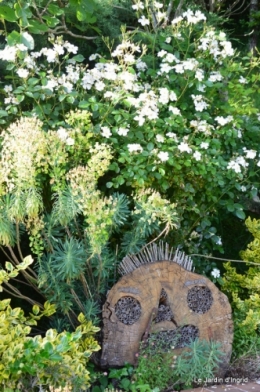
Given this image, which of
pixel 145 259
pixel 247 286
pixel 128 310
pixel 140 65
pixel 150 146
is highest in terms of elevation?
pixel 140 65

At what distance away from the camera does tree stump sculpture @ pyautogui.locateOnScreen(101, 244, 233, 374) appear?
346 centimetres

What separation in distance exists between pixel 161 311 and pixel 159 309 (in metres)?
0.02

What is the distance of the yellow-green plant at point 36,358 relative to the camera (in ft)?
8.91

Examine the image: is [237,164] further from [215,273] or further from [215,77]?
[215,273]

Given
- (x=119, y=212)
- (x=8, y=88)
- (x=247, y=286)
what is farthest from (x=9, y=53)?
(x=247, y=286)

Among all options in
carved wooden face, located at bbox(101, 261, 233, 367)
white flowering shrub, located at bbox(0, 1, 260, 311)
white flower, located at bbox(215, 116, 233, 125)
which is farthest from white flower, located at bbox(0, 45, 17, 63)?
carved wooden face, located at bbox(101, 261, 233, 367)

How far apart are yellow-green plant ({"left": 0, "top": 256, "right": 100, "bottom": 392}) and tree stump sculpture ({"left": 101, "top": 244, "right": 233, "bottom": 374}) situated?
1.08 feet

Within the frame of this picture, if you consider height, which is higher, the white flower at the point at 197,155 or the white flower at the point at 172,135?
the white flower at the point at 172,135

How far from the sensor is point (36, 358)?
2705 millimetres

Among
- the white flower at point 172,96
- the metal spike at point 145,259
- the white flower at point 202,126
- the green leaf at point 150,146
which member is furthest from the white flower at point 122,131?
the metal spike at point 145,259

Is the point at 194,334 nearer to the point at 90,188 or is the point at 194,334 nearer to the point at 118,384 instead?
the point at 118,384

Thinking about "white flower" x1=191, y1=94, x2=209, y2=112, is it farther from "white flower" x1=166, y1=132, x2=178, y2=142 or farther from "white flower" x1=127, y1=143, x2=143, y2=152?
"white flower" x1=127, y1=143, x2=143, y2=152

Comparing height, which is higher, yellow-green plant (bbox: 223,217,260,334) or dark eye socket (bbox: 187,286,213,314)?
yellow-green plant (bbox: 223,217,260,334)

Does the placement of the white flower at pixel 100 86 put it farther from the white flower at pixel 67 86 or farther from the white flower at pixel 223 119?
the white flower at pixel 223 119
